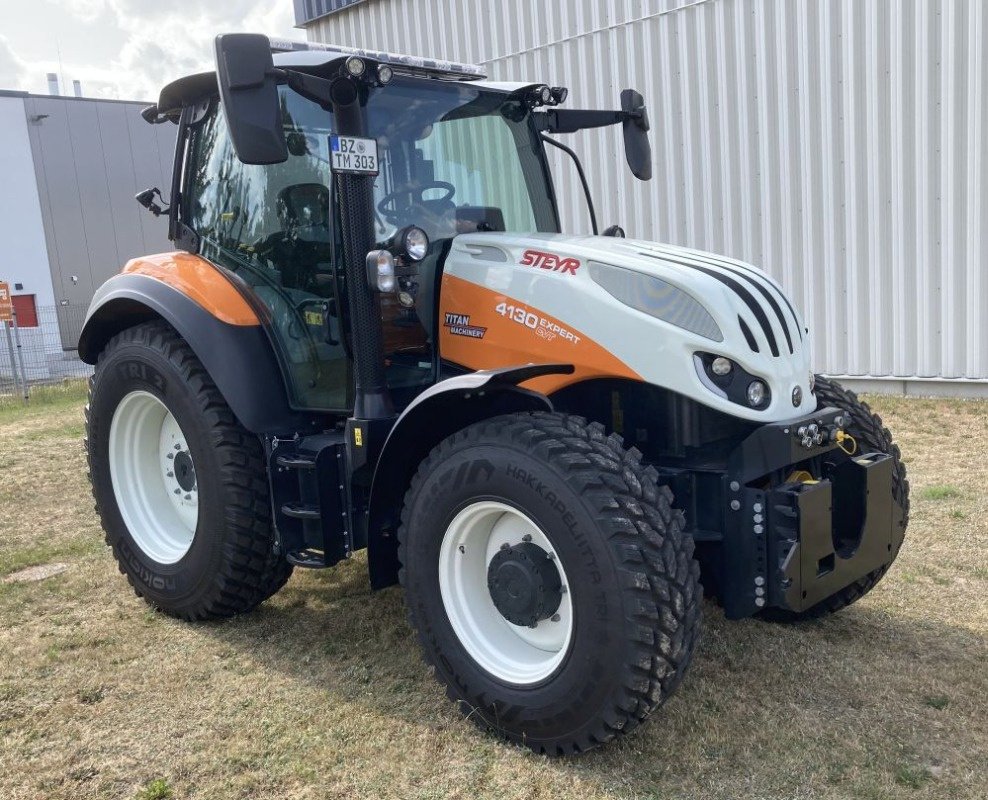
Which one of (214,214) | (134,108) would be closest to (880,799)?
(214,214)

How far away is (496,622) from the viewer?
324 centimetres

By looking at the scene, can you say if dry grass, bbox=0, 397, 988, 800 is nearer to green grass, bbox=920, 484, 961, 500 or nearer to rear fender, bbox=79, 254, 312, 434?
green grass, bbox=920, 484, 961, 500

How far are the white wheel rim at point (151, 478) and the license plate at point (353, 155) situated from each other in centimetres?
172

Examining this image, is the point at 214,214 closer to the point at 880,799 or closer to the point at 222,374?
the point at 222,374

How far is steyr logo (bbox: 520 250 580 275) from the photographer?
337 cm

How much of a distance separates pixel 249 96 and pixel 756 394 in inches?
76.6

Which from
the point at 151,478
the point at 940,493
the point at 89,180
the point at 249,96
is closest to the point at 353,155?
the point at 249,96

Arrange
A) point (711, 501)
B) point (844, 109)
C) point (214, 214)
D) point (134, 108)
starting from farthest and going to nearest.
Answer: point (134, 108) → point (844, 109) → point (214, 214) → point (711, 501)

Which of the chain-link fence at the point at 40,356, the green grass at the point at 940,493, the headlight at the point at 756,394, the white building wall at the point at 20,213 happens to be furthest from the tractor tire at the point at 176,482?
the white building wall at the point at 20,213

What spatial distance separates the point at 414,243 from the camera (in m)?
3.51

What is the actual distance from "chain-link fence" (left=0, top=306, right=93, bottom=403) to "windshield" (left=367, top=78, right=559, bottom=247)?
11063 mm

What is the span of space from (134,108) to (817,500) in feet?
80.7

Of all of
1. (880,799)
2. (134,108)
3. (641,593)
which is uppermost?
(134,108)

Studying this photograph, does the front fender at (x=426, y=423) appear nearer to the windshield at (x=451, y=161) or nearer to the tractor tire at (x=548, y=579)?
the tractor tire at (x=548, y=579)
